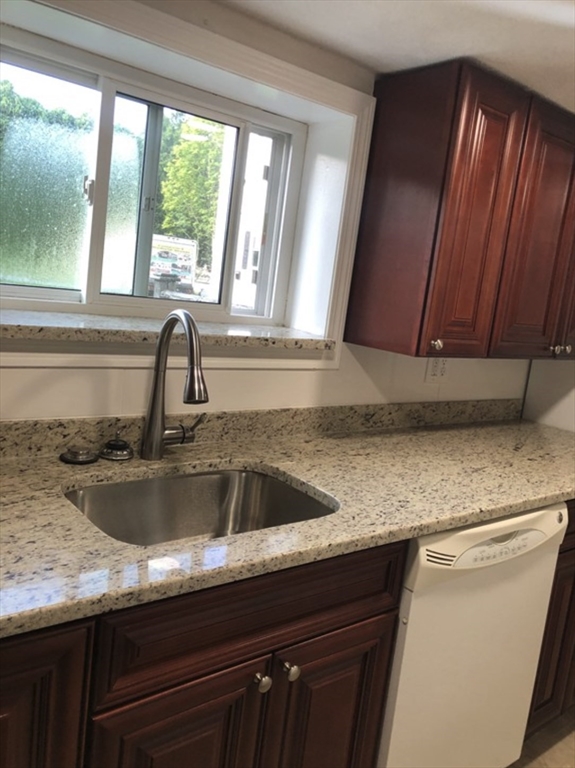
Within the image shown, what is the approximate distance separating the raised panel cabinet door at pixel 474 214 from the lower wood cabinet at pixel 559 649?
605 millimetres

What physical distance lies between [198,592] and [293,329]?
1125 millimetres

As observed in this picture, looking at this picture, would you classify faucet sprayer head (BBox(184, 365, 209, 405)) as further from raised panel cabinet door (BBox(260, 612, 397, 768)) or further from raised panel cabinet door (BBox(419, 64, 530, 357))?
raised panel cabinet door (BBox(419, 64, 530, 357))

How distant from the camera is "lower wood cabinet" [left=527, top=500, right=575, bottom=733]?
1.80 m

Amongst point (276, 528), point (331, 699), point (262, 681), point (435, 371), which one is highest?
point (435, 371)

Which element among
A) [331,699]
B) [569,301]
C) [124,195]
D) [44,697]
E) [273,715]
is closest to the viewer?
[44,697]

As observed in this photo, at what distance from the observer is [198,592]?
3.42ft

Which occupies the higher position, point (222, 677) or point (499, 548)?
point (499, 548)

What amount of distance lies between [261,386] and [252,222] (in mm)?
544

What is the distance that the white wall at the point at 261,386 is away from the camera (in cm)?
145

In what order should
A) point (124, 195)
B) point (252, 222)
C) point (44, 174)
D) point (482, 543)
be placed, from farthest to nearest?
point (252, 222) < point (124, 195) < point (44, 174) < point (482, 543)

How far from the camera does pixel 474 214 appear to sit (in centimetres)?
178

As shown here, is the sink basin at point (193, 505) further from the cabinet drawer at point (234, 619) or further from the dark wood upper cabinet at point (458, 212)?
the dark wood upper cabinet at point (458, 212)

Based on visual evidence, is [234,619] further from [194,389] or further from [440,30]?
[440,30]

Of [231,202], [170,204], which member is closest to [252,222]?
[231,202]
